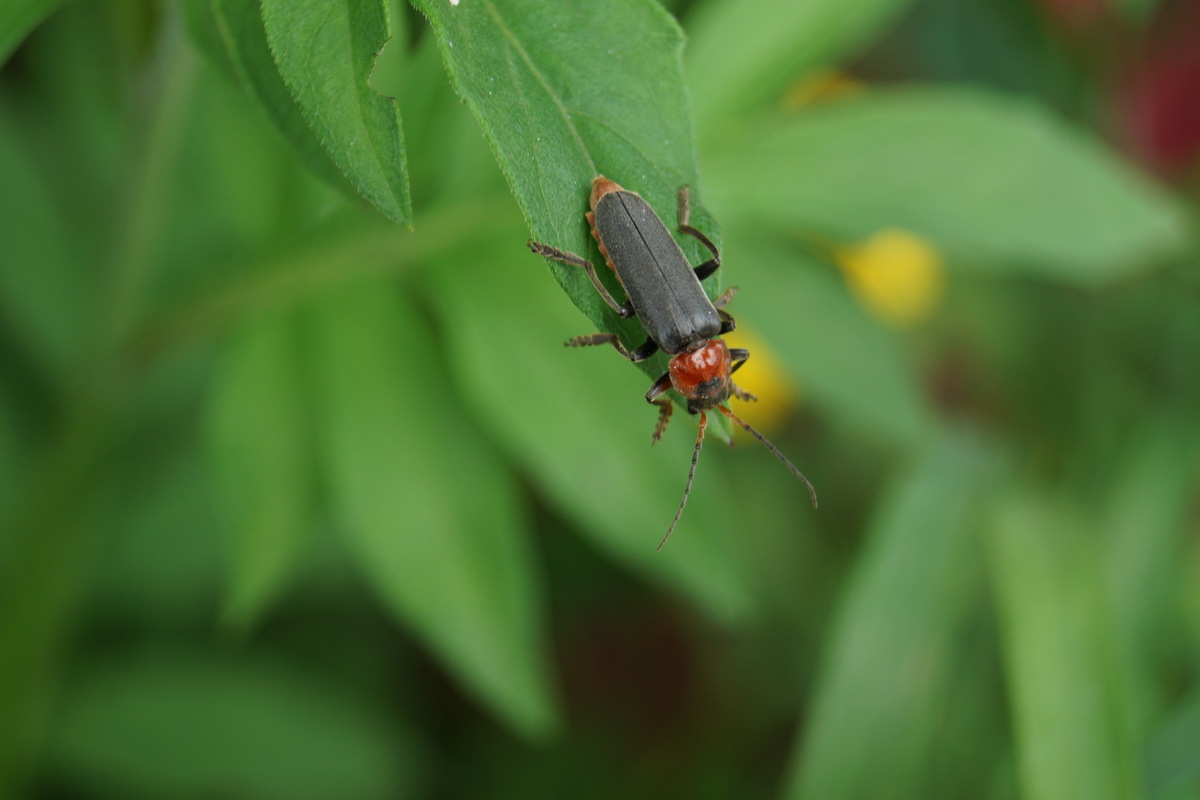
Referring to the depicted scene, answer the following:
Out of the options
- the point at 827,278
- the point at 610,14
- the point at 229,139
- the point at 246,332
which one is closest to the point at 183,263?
the point at 229,139

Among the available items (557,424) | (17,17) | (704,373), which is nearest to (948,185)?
(704,373)

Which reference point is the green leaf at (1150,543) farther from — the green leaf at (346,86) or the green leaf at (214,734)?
the green leaf at (346,86)

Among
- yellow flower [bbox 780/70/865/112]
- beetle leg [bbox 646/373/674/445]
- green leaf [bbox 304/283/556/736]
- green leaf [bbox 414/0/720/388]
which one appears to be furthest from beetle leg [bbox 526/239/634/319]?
yellow flower [bbox 780/70/865/112]

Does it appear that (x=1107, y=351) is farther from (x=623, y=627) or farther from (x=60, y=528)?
(x=60, y=528)

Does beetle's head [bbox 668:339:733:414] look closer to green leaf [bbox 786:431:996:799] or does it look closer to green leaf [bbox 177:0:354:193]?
green leaf [bbox 177:0:354:193]

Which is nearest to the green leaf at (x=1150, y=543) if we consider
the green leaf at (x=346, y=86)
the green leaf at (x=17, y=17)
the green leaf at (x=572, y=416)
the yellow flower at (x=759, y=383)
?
the yellow flower at (x=759, y=383)

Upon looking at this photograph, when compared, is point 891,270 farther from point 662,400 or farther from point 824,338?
→ point 662,400
